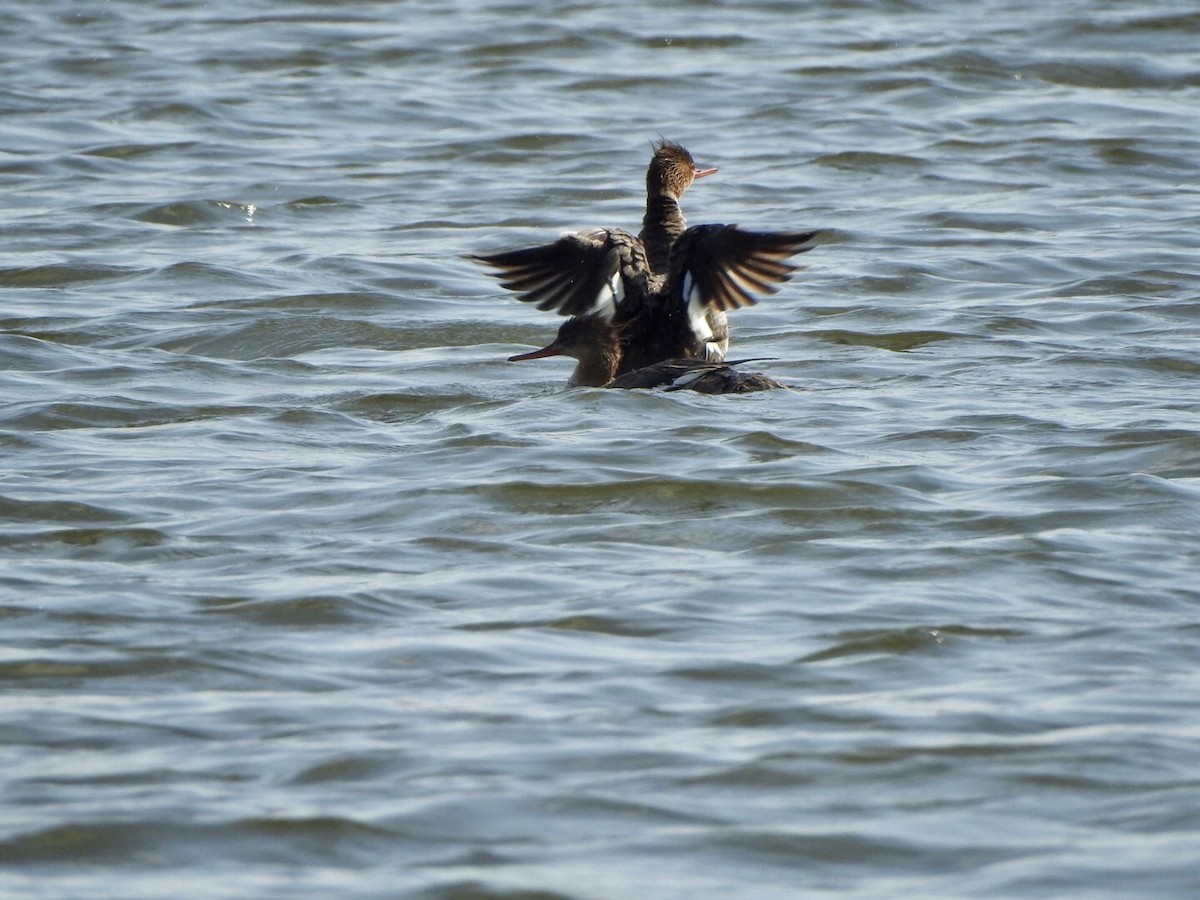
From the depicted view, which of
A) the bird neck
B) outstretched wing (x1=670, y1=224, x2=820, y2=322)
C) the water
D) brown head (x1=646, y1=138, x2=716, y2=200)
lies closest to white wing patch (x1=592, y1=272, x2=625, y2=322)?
outstretched wing (x1=670, y1=224, x2=820, y2=322)

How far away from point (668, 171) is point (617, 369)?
1.04m

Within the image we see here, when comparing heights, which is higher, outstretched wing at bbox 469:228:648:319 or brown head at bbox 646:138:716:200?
brown head at bbox 646:138:716:200

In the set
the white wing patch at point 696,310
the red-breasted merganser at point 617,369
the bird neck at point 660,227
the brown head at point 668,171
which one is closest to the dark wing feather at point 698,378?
the red-breasted merganser at point 617,369

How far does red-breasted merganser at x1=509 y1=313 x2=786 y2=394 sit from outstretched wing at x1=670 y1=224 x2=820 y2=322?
0.28 m

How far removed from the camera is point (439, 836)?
4.36m

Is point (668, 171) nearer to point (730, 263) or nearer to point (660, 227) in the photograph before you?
point (660, 227)

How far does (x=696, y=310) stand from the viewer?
28.7ft

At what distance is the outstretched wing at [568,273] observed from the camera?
8.66 metres

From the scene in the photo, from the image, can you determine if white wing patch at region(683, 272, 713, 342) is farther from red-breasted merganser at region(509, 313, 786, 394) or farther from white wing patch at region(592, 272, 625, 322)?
white wing patch at region(592, 272, 625, 322)

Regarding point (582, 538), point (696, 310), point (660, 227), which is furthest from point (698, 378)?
point (582, 538)

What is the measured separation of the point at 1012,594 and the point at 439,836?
84.6 inches

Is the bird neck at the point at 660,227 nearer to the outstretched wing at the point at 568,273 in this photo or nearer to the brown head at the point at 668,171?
the brown head at the point at 668,171

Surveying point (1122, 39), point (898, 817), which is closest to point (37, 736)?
point (898, 817)

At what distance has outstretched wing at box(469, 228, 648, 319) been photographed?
8664 millimetres
